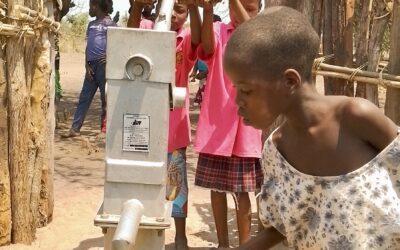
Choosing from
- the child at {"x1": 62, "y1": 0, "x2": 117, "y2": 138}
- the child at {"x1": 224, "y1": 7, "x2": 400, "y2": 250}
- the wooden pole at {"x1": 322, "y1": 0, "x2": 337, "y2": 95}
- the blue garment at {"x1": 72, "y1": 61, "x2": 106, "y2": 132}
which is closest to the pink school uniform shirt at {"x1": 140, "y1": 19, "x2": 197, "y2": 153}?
the wooden pole at {"x1": 322, "y1": 0, "x2": 337, "y2": 95}

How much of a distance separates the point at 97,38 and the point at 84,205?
3.58m

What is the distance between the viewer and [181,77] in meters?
3.86

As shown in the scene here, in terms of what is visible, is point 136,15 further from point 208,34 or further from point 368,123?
point 368,123

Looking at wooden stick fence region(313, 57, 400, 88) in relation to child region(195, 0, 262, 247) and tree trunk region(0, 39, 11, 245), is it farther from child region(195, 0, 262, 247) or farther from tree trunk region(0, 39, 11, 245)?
tree trunk region(0, 39, 11, 245)

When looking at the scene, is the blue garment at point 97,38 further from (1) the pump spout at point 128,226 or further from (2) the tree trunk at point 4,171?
(1) the pump spout at point 128,226

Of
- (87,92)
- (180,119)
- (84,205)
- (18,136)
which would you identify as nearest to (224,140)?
(180,119)

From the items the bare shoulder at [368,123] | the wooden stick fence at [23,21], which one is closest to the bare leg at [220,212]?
the wooden stick fence at [23,21]

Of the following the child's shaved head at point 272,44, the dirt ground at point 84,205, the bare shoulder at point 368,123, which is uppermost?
the child's shaved head at point 272,44

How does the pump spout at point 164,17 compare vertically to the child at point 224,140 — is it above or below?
above

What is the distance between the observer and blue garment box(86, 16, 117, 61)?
851 cm

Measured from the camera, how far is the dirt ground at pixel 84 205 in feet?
14.7

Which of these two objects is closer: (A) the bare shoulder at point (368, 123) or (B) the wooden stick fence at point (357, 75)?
(A) the bare shoulder at point (368, 123)

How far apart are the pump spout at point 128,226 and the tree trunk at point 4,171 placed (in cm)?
278

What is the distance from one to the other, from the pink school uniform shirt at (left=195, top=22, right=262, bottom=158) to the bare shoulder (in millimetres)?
2007
